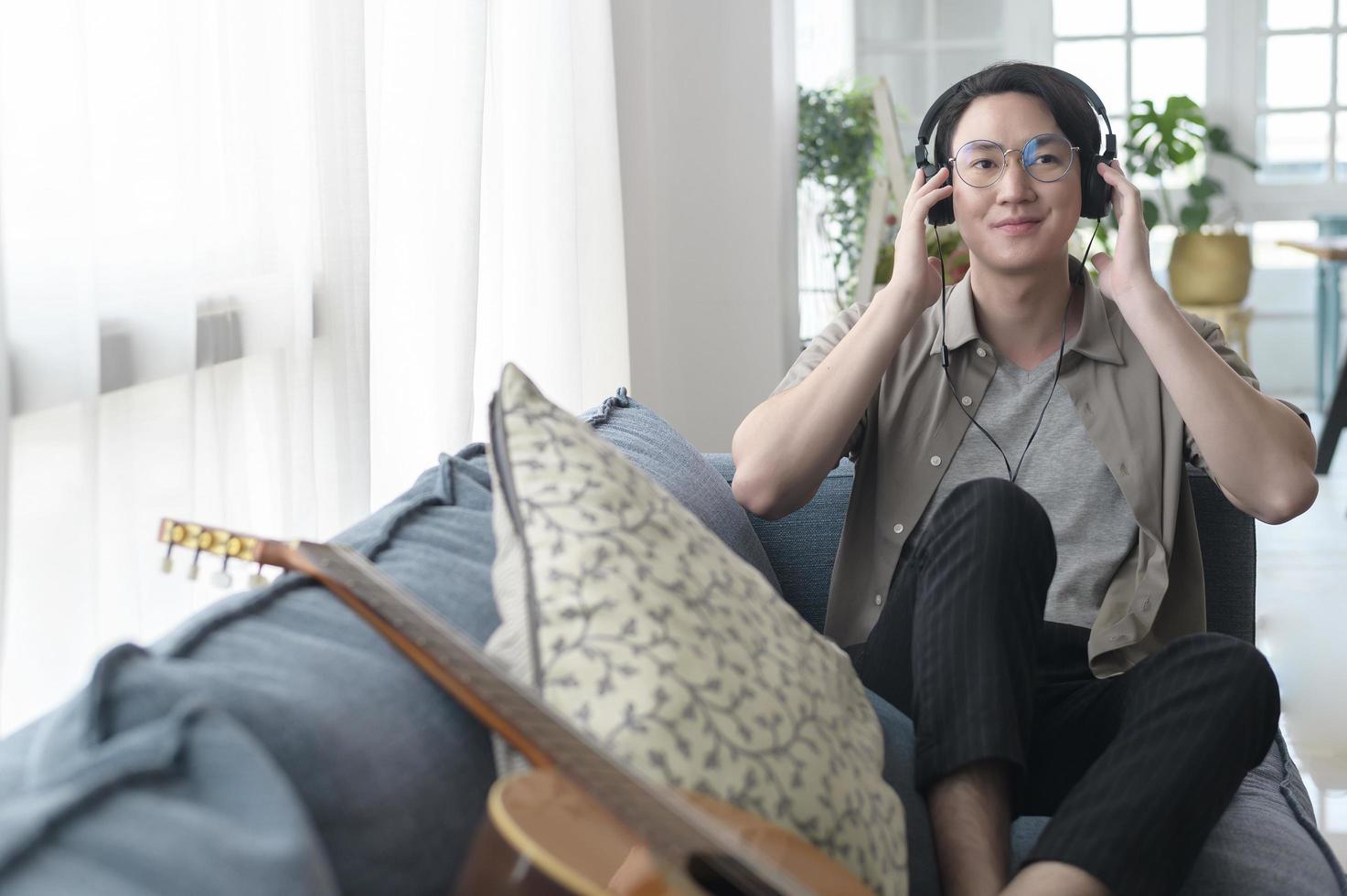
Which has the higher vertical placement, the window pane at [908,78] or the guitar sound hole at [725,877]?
the window pane at [908,78]

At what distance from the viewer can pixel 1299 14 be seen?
6.18 metres

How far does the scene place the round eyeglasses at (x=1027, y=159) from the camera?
1.60 metres

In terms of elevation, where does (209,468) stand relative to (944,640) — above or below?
above

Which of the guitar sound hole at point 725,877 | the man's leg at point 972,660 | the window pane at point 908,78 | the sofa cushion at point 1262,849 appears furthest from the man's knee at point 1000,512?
the window pane at point 908,78

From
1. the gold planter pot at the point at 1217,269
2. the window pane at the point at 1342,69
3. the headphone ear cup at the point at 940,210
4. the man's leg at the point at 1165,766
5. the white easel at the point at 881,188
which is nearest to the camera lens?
the man's leg at the point at 1165,766

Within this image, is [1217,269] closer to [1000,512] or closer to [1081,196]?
[1081,196]

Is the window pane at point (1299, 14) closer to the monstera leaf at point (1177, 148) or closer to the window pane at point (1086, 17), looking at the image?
the monstera leaf at point (1177, 148)

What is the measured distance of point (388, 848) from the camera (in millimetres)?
707

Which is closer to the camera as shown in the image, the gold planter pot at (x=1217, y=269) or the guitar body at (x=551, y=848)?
the guitar body at (x=551, y=848)

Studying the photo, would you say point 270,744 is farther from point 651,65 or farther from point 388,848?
point 651,65

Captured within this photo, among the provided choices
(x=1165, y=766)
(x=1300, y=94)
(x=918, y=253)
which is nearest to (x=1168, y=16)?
(x=1300, y=94)

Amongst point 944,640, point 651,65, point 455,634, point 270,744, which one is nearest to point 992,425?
point 944,640

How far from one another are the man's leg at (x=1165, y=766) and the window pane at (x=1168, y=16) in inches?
227

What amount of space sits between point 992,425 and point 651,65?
2.07 metres
